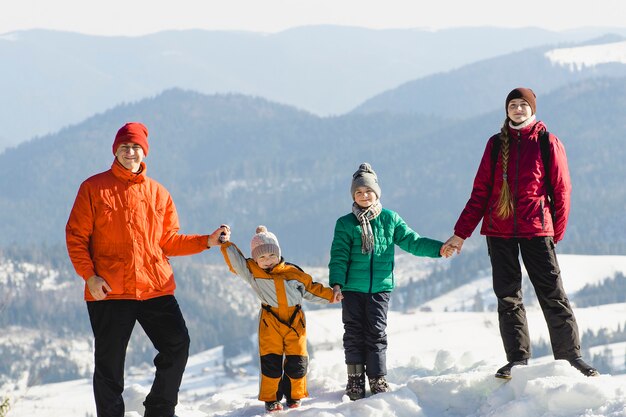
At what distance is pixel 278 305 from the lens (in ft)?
34.8

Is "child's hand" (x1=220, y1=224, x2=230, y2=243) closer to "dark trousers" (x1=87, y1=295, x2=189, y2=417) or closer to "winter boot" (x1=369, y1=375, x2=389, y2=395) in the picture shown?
"dark trousers" (x1=87, y1=295, x2=189, y2=417)

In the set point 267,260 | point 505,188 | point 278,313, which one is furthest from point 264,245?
point 505,188

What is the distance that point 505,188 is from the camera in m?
10.1

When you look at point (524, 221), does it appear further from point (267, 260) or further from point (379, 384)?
point (267, 260)

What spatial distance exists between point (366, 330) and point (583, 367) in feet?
7.25

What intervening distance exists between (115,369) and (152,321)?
56 cm

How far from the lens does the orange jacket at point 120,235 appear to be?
9609mm

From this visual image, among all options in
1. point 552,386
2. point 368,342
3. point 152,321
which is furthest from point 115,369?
point 552,386

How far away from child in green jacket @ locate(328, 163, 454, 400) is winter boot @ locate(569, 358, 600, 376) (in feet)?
5.40

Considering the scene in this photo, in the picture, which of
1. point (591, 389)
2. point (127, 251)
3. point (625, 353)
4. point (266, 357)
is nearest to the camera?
point (591, 389)

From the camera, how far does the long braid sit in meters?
10.0

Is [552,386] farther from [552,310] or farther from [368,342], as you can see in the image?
[368,342]

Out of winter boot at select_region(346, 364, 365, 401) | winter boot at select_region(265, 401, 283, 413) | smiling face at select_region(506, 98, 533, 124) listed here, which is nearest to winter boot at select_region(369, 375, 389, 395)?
winter boot at select_region(346, 364, 365, 401)

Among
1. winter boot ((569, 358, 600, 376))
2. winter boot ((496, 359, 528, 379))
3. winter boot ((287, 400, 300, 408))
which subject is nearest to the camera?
winter boot ((569, 358, 600, 376))
